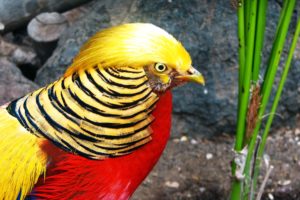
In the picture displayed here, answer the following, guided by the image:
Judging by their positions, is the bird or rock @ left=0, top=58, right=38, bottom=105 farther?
rock @ left=0, top=58, right=38, bottom=105

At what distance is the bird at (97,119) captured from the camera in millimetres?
1785

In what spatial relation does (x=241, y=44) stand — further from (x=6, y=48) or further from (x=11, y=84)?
(x=6, y=48)

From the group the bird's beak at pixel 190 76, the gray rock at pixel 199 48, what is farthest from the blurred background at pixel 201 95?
the bird's beak at pixel 190 76

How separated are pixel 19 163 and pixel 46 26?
194 cm

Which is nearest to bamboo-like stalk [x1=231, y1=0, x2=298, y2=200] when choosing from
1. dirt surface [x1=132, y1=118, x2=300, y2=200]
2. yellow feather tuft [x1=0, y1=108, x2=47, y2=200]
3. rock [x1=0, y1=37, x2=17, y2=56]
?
yellow feather tuft [x1=0, y1=108, x2=47, y2=200]

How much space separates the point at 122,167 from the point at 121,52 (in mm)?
365

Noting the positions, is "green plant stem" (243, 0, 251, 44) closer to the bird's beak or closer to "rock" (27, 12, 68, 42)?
the bird's beak

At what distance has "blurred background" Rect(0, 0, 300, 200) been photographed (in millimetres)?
3049

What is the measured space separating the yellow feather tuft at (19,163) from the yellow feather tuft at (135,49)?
0.29 m

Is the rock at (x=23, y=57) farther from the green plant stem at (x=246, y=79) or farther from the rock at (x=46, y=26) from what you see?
the green plant stem at (x=246, y=79)

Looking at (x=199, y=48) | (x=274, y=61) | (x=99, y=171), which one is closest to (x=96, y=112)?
(x=99, y=171)

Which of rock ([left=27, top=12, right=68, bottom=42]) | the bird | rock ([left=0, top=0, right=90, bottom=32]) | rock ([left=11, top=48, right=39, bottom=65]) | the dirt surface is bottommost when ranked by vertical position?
the dirt surface

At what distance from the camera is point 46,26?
145 inches

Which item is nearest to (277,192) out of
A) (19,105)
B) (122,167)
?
(122,167)
